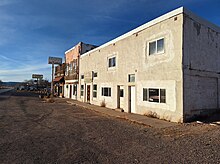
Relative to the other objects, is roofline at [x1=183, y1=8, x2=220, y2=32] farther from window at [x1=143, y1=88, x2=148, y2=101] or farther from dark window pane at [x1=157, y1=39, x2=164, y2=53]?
window at [x1=143, y1=88, x2=148, y2=101]

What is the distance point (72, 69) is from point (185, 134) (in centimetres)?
2261

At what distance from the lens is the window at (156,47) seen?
11.2m

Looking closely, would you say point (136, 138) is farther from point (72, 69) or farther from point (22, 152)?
point (72, 69)

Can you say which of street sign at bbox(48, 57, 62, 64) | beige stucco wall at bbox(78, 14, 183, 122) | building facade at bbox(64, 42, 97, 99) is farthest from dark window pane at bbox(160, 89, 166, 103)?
street sign at bbox(48, 57, 62, 64)

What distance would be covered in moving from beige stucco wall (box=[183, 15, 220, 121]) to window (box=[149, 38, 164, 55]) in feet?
5.19

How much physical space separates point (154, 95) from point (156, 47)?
3.22m

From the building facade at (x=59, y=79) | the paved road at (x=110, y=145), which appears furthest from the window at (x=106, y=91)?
the building facade at (x=59, y=79)

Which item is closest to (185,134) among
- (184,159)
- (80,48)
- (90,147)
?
(184,159)

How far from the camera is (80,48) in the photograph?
2519 centimetres

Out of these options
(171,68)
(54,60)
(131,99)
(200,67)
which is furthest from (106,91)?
(54,60)

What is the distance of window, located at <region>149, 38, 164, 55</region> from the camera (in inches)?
441

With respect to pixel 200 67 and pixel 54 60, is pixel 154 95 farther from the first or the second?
pixel 54 60

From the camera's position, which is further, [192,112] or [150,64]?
[150,64]

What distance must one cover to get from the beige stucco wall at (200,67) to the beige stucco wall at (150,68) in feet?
1.56
